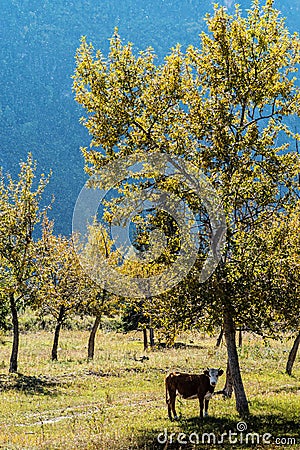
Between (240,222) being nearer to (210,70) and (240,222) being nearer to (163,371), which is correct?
(210,70)

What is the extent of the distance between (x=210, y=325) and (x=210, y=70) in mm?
8533

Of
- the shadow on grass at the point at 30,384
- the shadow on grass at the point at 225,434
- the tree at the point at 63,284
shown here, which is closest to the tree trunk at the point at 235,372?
the shadow on grass at the point at 225,434

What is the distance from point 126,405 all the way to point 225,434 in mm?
8679

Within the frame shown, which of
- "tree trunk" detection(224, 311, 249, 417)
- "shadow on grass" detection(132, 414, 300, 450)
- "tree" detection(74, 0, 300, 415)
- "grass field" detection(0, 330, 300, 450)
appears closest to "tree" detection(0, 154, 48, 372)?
"grass field" detection(0, 330, 300, 450)

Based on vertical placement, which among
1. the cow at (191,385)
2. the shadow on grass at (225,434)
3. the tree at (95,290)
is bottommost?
the shadow on grass at (225,434)

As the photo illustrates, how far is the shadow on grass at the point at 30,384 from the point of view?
2677 cm

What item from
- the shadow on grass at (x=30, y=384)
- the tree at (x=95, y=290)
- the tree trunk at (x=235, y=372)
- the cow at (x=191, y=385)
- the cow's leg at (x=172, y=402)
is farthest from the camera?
the tree at (x=95, y=290)

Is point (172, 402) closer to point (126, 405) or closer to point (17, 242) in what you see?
point (126, 405)

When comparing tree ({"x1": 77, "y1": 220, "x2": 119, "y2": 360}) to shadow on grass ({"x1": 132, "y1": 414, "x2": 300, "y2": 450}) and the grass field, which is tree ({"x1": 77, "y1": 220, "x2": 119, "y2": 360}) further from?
shadow on grass ({"x1": 132, "y1": 414, "x2": 300, "y2": 450})

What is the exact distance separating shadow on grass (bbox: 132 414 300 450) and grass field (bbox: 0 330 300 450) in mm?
29

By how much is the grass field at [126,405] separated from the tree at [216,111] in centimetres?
247

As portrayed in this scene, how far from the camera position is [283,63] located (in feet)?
58.4

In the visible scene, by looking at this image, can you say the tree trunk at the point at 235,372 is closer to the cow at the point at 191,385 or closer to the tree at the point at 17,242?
the cow at the point at 191,385

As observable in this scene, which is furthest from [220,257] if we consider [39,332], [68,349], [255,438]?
[39,332]
